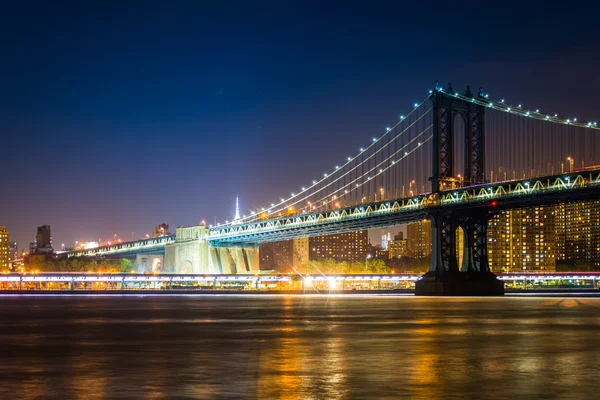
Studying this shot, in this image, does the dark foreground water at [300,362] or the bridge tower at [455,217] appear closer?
the dark foreground water at [300,362]

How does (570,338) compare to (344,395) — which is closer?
(344,395)

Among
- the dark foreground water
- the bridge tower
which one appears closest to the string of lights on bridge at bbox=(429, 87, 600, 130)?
the bridge tower

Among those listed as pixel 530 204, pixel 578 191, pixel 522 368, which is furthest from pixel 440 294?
pixel 522 368

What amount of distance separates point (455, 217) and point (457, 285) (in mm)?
6839

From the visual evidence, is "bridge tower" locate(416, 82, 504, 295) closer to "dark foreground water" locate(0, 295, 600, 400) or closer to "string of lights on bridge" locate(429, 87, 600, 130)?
"string of lights on bridge" locate(429, 87, 600, 130)

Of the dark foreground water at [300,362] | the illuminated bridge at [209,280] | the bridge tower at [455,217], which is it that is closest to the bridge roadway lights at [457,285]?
the bridge tower at [455,217]

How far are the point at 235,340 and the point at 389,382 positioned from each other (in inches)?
424

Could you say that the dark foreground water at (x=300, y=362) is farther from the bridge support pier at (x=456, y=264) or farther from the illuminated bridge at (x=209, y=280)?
the illuminated bridge at (x=209, y=280)

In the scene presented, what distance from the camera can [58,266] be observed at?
19338cm

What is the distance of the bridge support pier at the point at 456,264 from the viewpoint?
293ft

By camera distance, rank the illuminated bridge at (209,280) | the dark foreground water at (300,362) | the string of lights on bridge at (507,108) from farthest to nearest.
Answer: the illuminated bridge at (209,280) → the string of lights on bridge at (507,108) → the dark foreground water at (300,362)

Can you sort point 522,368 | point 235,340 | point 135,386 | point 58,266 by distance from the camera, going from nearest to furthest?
point 135,386, point 522,368, point 235,340, point 58,266

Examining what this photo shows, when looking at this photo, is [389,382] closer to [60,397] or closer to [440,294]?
[60,397]

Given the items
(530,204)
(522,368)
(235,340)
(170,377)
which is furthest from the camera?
(530,204)
